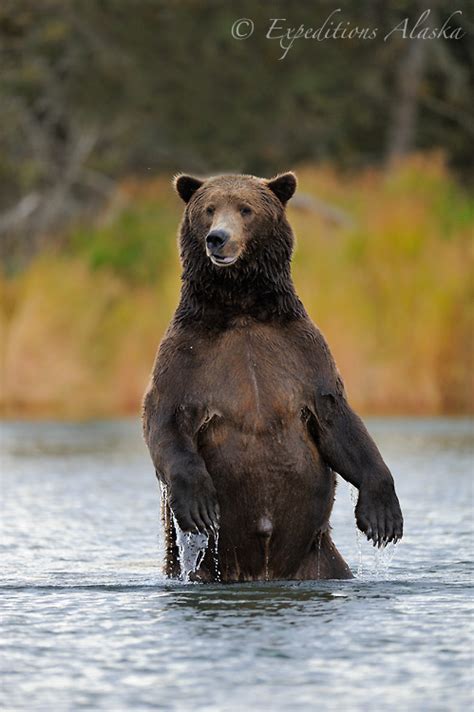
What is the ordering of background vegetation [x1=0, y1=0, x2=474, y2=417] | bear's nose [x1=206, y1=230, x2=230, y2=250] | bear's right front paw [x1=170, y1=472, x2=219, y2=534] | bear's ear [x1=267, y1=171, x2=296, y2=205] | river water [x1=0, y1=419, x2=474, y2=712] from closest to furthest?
river water [x1=0, y1=419, x2=474, y2=712] → bear's right front paw [x1=170, y1=472, x2=219, y2=534] → bear's nose [x1=206, y1=230, x2=230, y2=250] → bear's ear [x1=267, y1=171, x2=296, y2=205] → background vegetation [x1=0, y1=0, x2=474, y2=417]

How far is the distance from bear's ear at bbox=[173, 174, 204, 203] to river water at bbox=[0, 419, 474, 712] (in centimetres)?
166

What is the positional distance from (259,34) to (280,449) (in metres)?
29.4

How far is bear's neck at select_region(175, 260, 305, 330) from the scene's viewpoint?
22.6 feet

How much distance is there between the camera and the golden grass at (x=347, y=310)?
19031 millimetres

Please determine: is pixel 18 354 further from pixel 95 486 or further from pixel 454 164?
pixel 454 164

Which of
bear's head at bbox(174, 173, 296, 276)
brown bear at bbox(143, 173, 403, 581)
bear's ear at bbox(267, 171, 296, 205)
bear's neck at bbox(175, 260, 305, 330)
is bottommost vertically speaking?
brown bear at bbox(143, 173, 403, 581)

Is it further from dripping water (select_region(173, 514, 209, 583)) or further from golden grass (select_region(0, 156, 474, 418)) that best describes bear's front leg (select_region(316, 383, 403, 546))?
golden grass (select_region(0, 156, 474, 418))

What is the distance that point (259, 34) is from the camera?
35.2 m

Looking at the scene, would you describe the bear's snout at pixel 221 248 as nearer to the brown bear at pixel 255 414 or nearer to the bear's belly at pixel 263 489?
the brown bear at pixel 255 414

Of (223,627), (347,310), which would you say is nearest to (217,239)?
(223,627)

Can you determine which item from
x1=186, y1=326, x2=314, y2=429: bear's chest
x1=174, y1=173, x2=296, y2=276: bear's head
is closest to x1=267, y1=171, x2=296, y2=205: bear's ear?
x1=174, y1=173, x2=296, y2=276: bear's head

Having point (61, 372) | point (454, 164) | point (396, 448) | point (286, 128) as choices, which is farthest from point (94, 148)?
point (396, 448)

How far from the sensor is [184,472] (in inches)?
A: 255

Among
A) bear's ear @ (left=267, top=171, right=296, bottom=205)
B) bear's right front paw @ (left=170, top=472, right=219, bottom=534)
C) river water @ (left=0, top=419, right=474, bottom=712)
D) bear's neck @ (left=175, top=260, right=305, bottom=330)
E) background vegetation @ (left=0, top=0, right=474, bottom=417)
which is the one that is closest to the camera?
river water @ (left=0, top=419, right=474, bottom=712)
